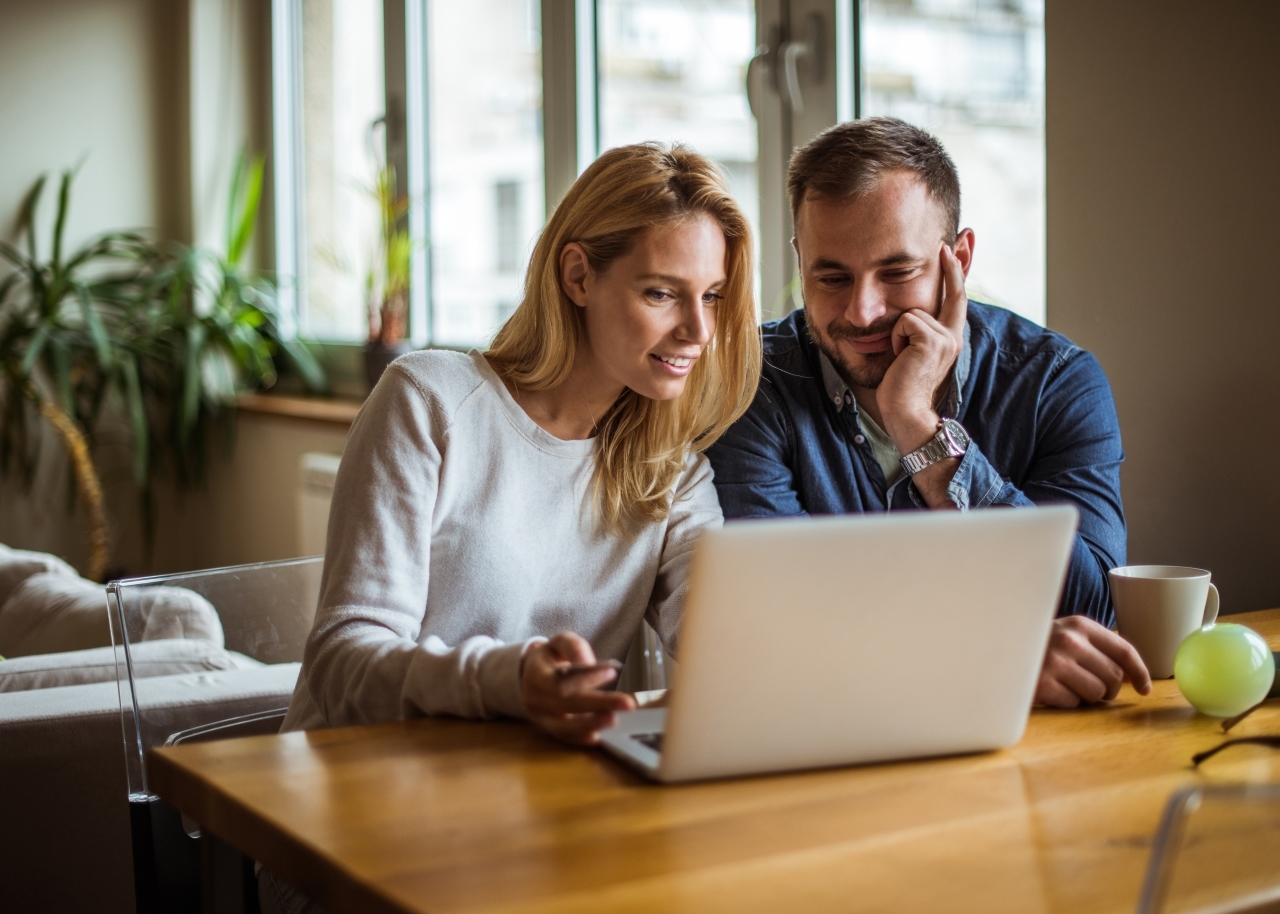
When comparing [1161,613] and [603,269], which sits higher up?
[603,269]

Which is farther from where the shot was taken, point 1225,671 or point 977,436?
point 977,436

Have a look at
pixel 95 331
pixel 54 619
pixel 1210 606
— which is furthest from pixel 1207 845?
pixel 95 331

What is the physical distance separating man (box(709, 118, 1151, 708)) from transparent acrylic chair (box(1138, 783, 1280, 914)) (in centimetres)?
106

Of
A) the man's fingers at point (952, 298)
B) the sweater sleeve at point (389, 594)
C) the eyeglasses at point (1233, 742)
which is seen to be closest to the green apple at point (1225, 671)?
the eyeglasses at point (1233, 742)

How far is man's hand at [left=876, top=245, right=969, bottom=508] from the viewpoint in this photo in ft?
5.60

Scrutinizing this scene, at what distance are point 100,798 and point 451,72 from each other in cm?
277

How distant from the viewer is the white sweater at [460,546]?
1.37 meters

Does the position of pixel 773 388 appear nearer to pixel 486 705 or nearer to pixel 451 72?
pixel 486 705

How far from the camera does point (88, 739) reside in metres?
1.84

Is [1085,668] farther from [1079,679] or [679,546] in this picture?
[679,546]

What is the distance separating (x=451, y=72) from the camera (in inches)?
161

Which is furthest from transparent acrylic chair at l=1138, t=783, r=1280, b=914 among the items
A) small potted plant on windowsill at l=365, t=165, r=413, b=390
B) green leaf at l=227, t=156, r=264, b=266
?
green leaf at l=227, t=156, r=264, b=266

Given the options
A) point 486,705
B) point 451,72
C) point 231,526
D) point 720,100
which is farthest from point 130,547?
point 486,705

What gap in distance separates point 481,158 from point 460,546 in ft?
8.93
